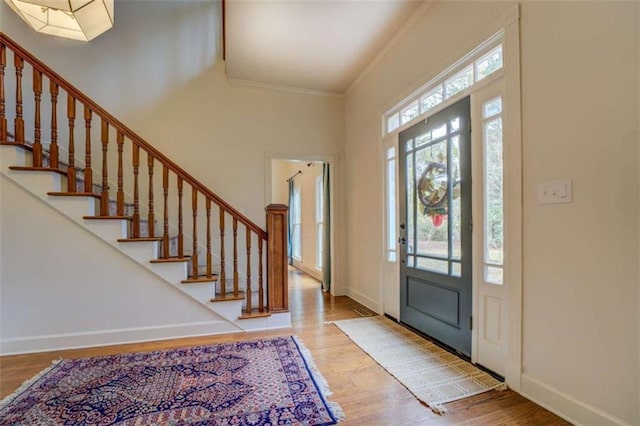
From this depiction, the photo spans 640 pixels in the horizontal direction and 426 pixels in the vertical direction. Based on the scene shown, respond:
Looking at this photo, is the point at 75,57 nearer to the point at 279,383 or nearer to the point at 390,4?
the point at 390,4

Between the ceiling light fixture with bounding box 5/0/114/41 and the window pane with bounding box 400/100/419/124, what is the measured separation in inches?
106

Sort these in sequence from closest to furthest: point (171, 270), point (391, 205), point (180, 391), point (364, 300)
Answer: point (180, 391), point (171, 270), point (391, 205), point (364, 300)

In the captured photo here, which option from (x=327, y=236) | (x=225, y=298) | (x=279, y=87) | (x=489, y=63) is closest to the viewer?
(x=489, y=63)

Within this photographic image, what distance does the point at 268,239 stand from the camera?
117 inches

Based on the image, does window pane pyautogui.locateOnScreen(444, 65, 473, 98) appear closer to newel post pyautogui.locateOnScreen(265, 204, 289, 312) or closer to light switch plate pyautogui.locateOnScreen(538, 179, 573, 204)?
light switch plate pyautogui.locateOnScreen(538, 179, 573, 204)

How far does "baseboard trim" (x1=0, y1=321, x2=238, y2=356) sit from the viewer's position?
245 centimetres

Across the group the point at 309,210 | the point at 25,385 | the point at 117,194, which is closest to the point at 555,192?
the point at 117,194

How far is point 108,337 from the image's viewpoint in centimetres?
262

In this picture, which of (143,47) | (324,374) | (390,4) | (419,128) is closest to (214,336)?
(324,374)

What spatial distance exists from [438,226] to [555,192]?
1012 mm

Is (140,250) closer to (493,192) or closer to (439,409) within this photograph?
(439,409)

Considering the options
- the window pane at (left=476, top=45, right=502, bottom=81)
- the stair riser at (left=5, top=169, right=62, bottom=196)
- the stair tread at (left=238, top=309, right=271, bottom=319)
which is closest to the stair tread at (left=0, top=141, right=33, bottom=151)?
the stair riser at (left=5, top=169, right=62, bottom=196)

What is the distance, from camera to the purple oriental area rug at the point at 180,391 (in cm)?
163

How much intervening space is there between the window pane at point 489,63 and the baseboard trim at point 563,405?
1.98m
